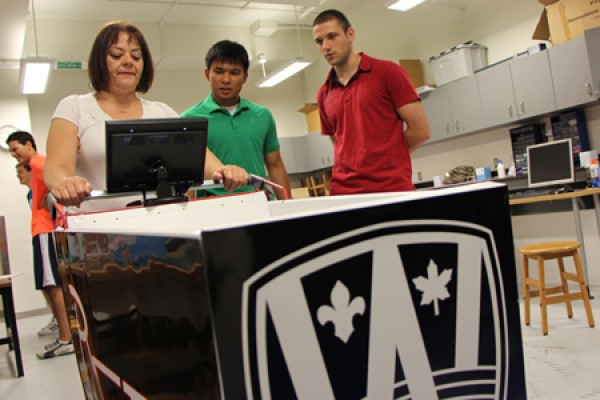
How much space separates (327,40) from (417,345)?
1.74 m

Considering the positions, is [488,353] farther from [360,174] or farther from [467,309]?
[360,174]

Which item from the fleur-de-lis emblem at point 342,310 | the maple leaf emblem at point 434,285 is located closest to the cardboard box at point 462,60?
the maple leaf emblem at point 434,285

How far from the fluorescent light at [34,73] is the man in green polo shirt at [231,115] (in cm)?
388

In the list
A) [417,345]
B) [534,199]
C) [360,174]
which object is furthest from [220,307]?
[534,199]

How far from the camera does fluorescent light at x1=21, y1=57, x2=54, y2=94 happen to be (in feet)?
17.4

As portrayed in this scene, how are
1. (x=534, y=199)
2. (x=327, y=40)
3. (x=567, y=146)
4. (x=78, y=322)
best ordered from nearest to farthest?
1. (x=78, y=322)
2. (x=327, y=40)
3. (x=534, y=199)
4. (x=567, y=146)

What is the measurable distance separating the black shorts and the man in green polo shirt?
2.11m

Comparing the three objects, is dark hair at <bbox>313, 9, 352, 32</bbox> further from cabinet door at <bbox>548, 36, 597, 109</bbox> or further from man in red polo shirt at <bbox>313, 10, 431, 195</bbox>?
cabinet door at <bbox>548, 36, 597, 109</bbox>

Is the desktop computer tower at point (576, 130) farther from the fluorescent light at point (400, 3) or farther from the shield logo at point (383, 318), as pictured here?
the shield logo at point (383, 318)

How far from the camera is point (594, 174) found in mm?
4055

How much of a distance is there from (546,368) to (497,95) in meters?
3.05

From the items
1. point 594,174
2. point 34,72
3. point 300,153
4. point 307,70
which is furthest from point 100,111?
point 307,70

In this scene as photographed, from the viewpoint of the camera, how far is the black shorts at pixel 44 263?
3.69 meters

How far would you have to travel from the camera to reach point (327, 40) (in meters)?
2.25
